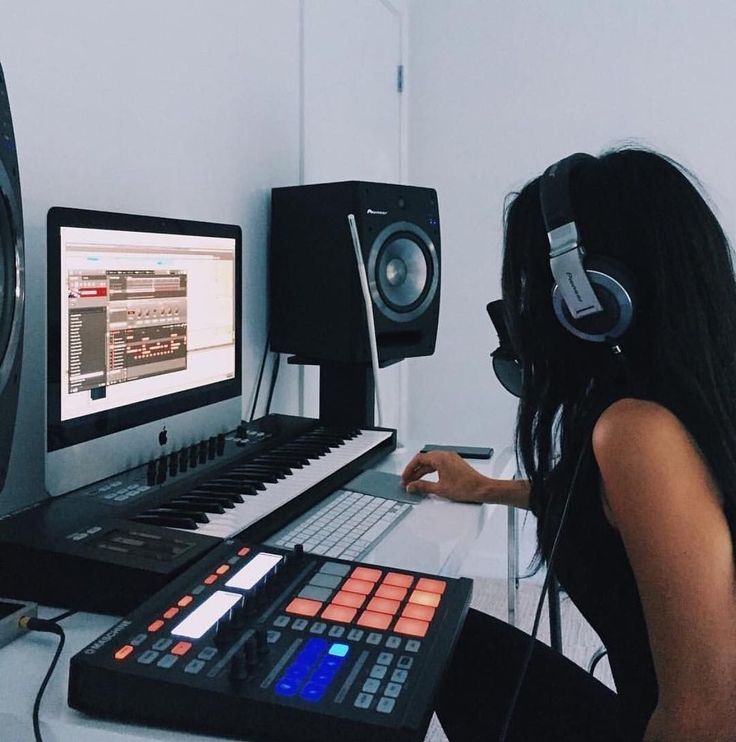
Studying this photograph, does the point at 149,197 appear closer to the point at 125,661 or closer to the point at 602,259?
the point at 602,259

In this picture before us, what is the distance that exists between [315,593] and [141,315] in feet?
2.14

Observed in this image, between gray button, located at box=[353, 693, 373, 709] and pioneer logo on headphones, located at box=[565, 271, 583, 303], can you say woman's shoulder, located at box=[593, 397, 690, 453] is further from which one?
gray button, located at box=[353, 693, 373, 709]

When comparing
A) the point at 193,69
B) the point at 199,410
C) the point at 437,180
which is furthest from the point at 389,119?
the point at 199,410

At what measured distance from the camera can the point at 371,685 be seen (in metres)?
0.62

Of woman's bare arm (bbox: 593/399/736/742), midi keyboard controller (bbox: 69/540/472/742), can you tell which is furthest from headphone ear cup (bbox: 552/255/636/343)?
midi keyboard controller (bbox: 69/540/472/742)

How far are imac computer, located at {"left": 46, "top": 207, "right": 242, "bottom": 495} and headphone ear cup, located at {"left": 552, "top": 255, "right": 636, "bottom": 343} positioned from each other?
672 mm

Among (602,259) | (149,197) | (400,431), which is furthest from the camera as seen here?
(400,431)

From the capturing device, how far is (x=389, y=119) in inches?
111

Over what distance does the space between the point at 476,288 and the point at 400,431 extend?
1.94ft

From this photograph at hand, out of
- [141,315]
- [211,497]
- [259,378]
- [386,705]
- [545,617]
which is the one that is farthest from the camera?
[545,617]

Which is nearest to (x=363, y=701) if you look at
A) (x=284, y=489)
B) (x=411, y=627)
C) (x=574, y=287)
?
(x=411, y=627)

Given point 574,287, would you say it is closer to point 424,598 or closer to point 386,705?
point 424,598

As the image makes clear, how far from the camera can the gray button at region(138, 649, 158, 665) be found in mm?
646

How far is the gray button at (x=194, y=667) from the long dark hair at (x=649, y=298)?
494mm
